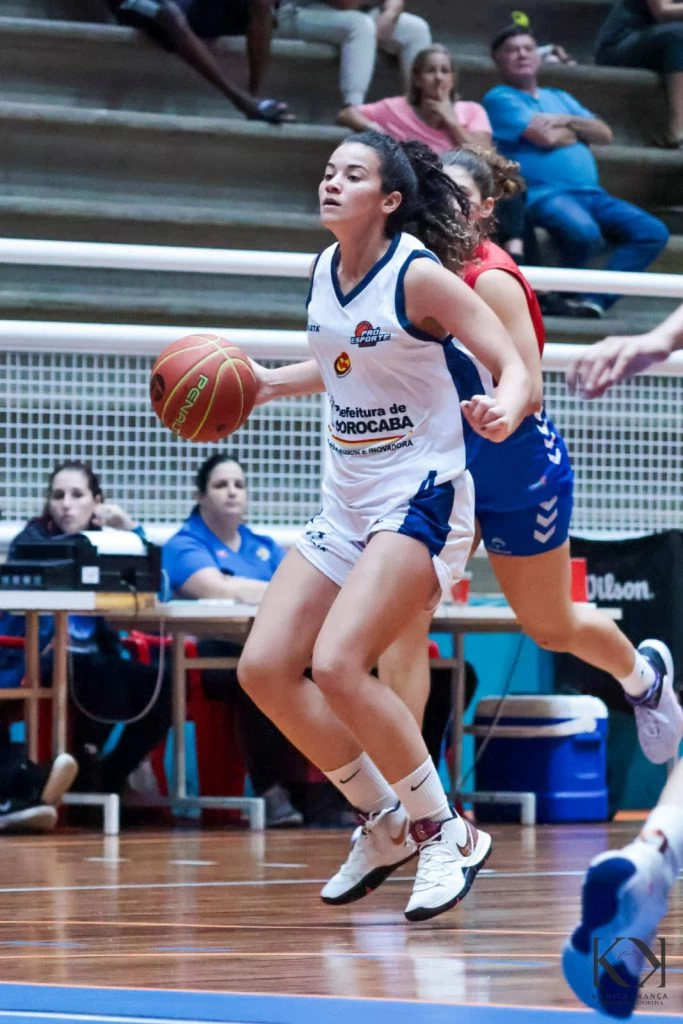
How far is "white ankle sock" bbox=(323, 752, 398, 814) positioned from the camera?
12.1 ft

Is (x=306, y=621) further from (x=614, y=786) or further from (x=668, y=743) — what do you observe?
(x=614, y=786)

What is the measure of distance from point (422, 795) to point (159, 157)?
19.5 feet

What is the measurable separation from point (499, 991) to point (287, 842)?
3.28 metres

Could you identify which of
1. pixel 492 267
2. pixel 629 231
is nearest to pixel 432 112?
pixel 629 231

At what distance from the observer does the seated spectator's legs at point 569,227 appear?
28.2 feet

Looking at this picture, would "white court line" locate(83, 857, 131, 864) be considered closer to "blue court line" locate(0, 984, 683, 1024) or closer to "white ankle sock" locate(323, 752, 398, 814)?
"white ankle sock" locate(323, 752, 398, 814)

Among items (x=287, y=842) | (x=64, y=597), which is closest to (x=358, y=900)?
(x=287, y=842)

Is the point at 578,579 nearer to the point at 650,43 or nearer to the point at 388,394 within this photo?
the point at 388,394

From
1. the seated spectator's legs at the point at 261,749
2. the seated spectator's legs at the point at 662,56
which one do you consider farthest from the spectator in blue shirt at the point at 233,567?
the seated spectator's legs at the point at 662,56

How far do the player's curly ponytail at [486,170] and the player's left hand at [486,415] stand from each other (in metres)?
1.08

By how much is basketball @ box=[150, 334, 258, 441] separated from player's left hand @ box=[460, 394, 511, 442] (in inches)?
34.3

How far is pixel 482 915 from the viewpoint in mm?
3574

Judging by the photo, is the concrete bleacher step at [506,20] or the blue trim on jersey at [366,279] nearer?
the blue trim on jersey at [366,279]

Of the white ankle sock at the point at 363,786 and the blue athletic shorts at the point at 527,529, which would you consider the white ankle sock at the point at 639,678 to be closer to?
the blue athletic shorts at the point at 527,529
